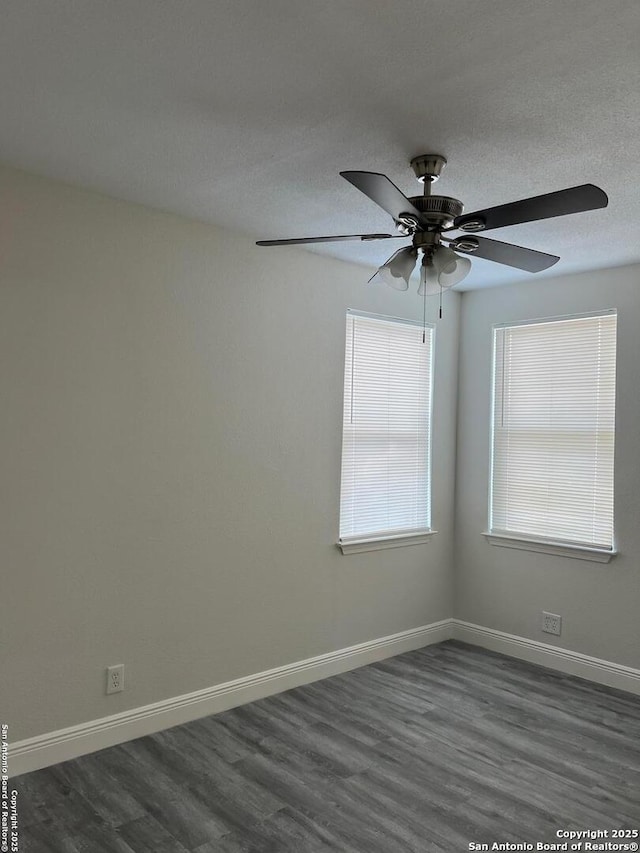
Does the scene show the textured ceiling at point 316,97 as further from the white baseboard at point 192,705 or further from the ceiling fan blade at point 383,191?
the white baseboard at point 192,705

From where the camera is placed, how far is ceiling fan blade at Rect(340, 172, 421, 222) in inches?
75.5

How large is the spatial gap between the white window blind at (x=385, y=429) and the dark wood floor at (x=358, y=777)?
3.46 feet

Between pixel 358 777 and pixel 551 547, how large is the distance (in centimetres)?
205

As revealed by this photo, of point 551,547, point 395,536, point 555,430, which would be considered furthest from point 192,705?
point 555,430

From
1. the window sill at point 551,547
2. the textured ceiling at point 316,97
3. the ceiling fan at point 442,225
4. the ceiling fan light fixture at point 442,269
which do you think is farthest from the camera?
the window sill at point 551,547

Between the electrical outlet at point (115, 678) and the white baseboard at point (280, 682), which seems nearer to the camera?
the white baseboard at point (280, 682)

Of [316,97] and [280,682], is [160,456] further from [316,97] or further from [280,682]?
[316,97]

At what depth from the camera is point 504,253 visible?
8.42 feet

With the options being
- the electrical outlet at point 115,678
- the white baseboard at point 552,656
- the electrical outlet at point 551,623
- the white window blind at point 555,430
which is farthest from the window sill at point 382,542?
the electrical outlet at point 115,678

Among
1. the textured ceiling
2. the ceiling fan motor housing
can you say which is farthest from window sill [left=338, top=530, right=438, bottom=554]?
the ceiling fan motor housing

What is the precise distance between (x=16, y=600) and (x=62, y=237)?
155cm

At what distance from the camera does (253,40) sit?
1.79 metres

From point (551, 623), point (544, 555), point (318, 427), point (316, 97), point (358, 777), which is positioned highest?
point (316, 97)

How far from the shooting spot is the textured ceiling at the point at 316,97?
1.70 metres
